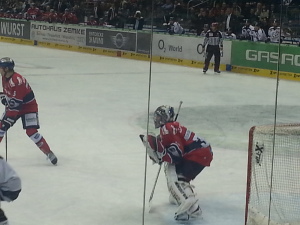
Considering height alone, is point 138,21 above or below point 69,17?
above

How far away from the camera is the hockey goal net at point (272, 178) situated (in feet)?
12.7

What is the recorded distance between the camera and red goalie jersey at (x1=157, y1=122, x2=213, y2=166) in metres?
4.20

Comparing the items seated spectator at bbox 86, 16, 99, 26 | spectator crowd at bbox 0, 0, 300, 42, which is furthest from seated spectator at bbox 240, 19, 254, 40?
seated spectator at bbox 86, 16, 99, 26

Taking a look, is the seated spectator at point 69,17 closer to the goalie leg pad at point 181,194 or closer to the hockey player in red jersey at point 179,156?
the hockey player in red jersey at point 179,156

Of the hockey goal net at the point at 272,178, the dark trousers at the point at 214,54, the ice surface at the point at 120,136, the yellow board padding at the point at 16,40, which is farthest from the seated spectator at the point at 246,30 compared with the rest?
the hockey goal net at the point at 272,178

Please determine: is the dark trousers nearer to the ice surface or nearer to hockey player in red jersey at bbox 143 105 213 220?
the ice surface

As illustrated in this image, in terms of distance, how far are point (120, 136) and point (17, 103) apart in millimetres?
1676

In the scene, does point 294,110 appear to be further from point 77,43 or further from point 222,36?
point 77,43

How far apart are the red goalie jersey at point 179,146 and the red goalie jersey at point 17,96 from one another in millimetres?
1568

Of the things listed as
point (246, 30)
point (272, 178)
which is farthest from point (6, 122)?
point (246, 30)

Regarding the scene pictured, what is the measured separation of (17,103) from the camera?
17.7 feet

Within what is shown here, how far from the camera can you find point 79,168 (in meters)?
5.54

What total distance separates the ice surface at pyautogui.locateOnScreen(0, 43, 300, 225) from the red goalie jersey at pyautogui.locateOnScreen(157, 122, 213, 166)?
0.36 metres

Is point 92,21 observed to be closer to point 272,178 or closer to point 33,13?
point 33,13
